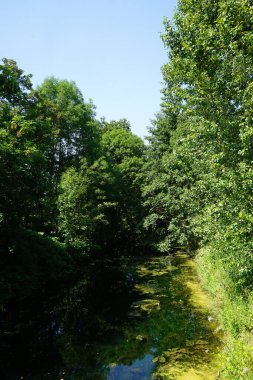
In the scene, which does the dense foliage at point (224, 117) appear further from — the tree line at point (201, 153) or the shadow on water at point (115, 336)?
the shadow on water at point (115, 336)

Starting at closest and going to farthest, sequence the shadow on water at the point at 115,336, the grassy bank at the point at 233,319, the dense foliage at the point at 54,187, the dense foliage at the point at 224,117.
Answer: the grassy bank at the point at 233,319 < the shadow on water at the point at 115,336 < the dense foliage at the point at 224,117 < the dense foliage at the point at 54,187

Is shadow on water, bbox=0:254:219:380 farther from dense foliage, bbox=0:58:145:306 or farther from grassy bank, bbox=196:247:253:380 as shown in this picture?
dense foliage, bbox=0:58:145:306

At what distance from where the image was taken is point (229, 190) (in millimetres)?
12664

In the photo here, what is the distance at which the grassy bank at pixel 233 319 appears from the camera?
7.34 metres

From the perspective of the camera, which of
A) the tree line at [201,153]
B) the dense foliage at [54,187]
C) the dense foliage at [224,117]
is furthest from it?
the dense foliage at [54,187]

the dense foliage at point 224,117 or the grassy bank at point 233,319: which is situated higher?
the dense foliage at point 224,117

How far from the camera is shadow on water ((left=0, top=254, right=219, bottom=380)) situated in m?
10.9

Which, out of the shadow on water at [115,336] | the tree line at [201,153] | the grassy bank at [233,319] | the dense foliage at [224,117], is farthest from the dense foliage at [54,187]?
the grassy bank at [233,319]

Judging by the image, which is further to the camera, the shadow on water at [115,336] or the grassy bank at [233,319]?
the shadow on water at [115,336]

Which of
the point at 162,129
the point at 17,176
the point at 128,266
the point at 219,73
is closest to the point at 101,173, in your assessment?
the point at 162,129

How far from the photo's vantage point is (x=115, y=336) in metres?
14.0

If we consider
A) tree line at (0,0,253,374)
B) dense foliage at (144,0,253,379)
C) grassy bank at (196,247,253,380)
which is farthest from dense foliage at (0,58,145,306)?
grassy bank at (196,247,253,380)

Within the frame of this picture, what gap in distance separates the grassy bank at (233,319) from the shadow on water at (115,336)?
1083 millimetres

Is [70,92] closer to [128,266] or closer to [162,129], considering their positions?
[162,129]
